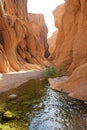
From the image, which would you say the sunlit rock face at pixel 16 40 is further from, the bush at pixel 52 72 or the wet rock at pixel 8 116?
the wet rock at pixel 8 116

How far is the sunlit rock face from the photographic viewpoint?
33.5m

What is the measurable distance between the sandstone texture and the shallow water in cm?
104

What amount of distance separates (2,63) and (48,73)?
7.97 m

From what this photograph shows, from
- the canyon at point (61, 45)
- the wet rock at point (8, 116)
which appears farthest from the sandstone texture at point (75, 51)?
the wet rock at point (8, 116)

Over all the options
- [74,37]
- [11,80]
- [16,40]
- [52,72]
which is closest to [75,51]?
[52,72]

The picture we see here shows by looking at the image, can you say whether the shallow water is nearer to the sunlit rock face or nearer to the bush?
the bush

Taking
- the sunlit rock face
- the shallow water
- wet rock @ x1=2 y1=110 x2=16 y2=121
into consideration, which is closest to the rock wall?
the sunlit rock face

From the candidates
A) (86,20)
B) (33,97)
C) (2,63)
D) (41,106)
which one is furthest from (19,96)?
(2,63)

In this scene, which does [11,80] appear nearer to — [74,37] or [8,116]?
[74,37]

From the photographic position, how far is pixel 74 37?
27500 mm

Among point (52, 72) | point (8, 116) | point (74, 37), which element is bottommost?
point (8, 116)

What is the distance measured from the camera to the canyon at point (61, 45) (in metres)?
15.0

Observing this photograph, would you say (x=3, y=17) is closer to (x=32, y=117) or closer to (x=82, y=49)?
(x=82, y=49)

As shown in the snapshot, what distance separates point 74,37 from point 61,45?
5.02 metres
